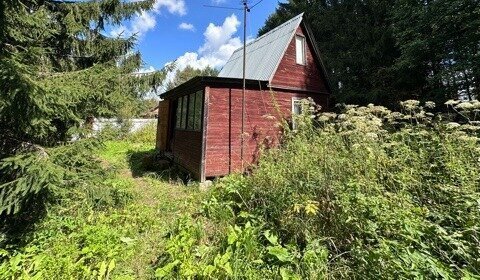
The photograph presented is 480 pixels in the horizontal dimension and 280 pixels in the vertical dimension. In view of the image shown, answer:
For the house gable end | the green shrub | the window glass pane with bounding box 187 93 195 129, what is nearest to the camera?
the window glass pane with bounding box 187 93 195 129

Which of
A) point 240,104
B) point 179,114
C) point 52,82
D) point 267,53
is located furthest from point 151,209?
point 267,53

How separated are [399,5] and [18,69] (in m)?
14.6

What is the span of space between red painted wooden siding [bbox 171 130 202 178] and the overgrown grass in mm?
2149

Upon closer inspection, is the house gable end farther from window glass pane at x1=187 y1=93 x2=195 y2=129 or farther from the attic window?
window glass pane at x1=187 y1=93 x2=195 y2=129

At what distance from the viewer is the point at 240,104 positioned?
8.48 metres

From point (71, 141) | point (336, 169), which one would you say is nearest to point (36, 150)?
point (71, 141)

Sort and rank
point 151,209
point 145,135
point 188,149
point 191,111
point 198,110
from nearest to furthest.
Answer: point 151,209 < point 198,110 < point 188,149 < point 191,111 < point 145,135

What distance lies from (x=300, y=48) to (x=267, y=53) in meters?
1.37

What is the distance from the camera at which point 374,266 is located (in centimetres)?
235

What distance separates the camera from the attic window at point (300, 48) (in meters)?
10.7

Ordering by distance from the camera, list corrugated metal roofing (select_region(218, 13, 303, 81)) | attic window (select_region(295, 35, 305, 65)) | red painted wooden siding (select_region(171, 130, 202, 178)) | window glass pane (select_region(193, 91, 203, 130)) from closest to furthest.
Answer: red painted wooden siding (select_region(171, 130, 202, 178)) < window glass pane (select_region(193, 91, 203, 130)) < corrugated metal roofing (select_region(218, 13, 303, 81)) < attic window (select_region(295, 35, 305, 65))

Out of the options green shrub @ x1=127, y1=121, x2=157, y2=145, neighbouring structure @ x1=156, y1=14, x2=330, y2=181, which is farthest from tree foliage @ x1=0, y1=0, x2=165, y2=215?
green shrub @ x1=127, y1=121, x2=157, y2=145

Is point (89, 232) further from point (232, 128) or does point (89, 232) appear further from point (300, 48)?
point (300, 48)

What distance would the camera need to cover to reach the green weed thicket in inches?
90.5
